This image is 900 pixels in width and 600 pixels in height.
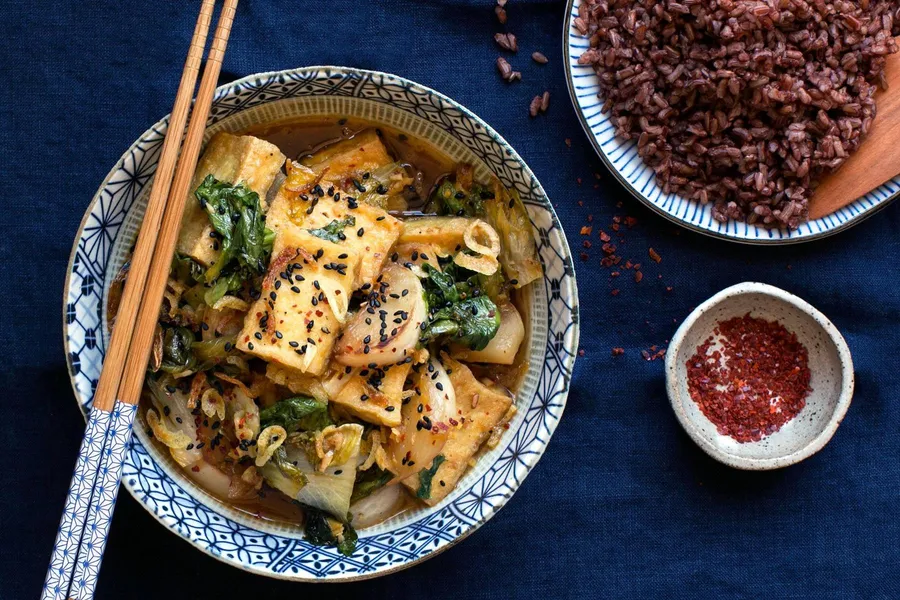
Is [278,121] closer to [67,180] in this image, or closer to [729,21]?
[67,180]

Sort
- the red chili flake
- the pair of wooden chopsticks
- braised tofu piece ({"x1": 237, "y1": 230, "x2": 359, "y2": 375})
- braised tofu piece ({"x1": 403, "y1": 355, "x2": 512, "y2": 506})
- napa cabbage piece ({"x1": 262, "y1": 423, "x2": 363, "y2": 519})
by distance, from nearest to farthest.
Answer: the pair of wooden chopsticks, braised tofu piece ({"x1": 237, "y1": 230, "x2": 359, "y2": 375}), napa cabbage piece ({"x1": 262, "y1": 423, "x2": 363, "y2": 519}), braised tofu piece ({"x1": 403, "y1": 355, "x2": 512, "y2": 506}), the red chili flake

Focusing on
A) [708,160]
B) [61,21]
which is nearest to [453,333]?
[708,160]

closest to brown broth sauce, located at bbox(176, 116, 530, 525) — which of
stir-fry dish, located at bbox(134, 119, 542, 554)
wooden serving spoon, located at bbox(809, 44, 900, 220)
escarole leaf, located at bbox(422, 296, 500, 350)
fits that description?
stir-fry dish, located at bbox(134, 119, 542, 554)

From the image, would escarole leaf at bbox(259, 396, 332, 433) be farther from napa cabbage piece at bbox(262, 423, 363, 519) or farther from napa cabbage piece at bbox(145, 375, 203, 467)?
napa cabbage piece at bbox(145, 375, 203, 467)

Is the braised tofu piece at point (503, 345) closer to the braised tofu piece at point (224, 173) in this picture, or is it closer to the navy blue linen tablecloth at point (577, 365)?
the navy blue linen tablecloth at point (577, 365)

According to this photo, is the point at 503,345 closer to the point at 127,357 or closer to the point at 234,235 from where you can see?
the point at 234,235

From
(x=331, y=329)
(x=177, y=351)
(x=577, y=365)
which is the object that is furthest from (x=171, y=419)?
(x=577, y=365)

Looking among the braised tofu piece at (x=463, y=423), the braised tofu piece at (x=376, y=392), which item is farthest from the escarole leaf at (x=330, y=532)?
the braised tofu piece at (x=376, y=392)
